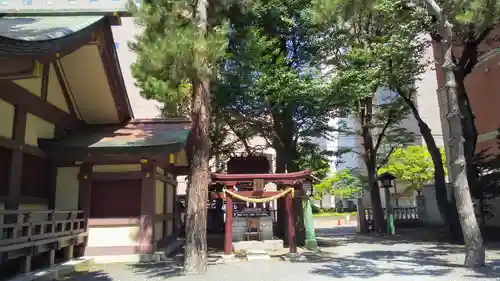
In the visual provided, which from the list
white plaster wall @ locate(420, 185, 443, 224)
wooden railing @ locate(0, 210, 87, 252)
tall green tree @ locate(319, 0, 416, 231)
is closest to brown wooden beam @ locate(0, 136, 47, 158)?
→ wooden railing @ locate(0, 210, 87, 252)

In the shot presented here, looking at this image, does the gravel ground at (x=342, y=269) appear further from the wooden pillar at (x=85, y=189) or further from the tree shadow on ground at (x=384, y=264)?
the wooden pillar at (x=85, y=189)

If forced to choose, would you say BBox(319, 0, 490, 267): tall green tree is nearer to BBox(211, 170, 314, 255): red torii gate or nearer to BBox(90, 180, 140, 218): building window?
BBox(211, 170, 314, 255): red torii gate

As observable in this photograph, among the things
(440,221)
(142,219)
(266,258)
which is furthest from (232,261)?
(440,221)

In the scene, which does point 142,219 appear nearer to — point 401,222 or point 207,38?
point 207,38

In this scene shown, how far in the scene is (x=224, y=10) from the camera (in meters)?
10.6

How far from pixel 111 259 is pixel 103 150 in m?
3.07

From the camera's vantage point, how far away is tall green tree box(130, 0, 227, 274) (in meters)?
8.09

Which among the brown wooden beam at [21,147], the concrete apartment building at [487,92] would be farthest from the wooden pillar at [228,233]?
the concrete apartment building at [487,92]

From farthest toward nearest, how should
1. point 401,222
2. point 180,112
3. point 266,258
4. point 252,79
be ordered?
1. point 401,222
2. point 180,112
3. point 252,79
4. point 266,258

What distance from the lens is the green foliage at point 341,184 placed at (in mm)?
38219

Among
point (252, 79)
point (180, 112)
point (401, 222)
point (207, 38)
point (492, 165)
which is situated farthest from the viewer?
point (401, 222)

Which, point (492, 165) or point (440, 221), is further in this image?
point (440, 221)

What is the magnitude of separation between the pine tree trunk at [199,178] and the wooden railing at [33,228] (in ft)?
9.90

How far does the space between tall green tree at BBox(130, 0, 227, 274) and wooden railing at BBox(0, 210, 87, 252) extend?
3.02 metres
